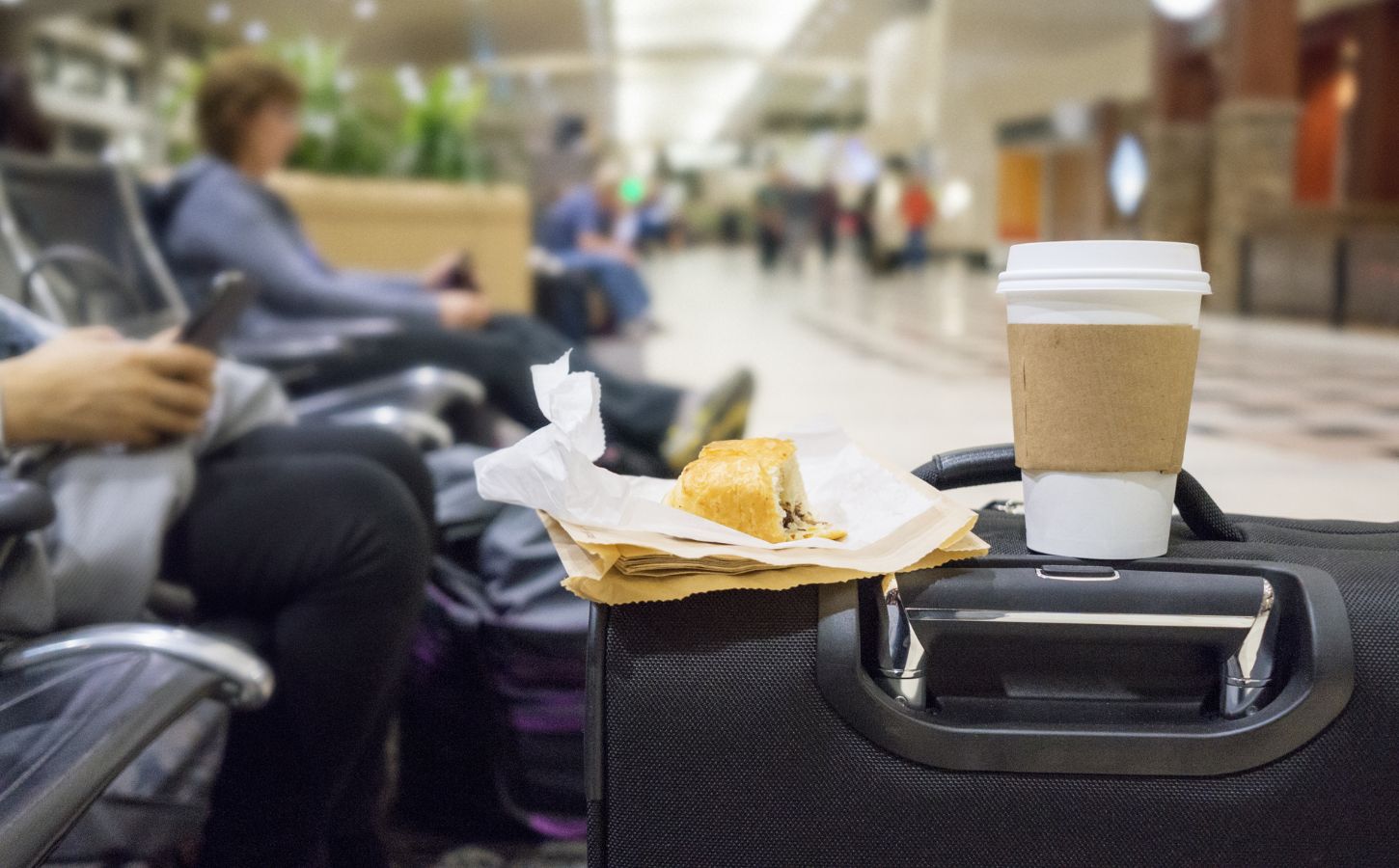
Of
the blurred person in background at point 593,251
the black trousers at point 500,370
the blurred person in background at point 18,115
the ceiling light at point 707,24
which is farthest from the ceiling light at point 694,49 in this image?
the blurred person in background at point 18,115

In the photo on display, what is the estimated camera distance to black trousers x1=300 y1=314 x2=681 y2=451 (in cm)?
264

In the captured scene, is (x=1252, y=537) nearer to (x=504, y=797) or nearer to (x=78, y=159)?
(x=504, y=797)

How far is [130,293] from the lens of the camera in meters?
2.10

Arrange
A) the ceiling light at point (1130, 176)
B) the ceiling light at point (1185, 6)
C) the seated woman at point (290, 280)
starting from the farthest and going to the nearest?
1. the ceiling light at point (1130, 176)
2. the ceiling light at point (1185, 6)
3. the seated woman at point (290, 280)

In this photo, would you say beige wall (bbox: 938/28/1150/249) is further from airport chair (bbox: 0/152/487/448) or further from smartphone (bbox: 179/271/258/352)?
smartphone (bbox: 179/271/258/352)

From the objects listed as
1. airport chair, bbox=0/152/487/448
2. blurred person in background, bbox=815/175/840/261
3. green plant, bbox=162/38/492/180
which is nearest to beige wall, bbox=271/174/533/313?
green plant, bbox=162/38/492/180

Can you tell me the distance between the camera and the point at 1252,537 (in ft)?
2.80

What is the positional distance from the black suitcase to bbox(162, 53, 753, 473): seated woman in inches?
70.1

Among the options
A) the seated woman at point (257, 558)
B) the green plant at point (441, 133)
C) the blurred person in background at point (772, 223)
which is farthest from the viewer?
the blurred person in background at point (772, 223)

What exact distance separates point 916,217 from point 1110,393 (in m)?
18.6

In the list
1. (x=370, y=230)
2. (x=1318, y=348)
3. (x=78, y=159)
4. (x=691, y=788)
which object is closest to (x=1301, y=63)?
(x=1318, y=348)

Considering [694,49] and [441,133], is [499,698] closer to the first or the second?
[441,133]

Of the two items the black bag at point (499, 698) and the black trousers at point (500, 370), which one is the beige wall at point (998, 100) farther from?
the black bag at point (499, 698)

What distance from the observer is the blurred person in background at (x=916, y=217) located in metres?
18.6
